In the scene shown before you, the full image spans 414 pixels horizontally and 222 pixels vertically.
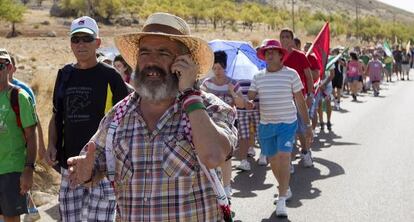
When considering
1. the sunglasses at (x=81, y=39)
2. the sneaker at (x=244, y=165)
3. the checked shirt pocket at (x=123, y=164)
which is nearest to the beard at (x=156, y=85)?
the checked shirt pocket at (x=123, y=164)

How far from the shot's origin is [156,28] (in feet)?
8.59

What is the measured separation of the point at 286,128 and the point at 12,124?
2.81 m

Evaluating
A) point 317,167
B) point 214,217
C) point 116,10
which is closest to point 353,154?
point 317,167

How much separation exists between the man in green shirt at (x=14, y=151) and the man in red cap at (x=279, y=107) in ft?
8.35

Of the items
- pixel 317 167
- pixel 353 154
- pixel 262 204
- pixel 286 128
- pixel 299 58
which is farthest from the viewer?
pixel 353 154

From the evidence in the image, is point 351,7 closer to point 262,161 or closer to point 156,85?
point 262,161

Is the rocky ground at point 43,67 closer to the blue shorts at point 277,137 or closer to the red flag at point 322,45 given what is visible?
the blue shorts at point 277,137

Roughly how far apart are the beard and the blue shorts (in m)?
3.60

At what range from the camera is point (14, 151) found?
4.46 metres

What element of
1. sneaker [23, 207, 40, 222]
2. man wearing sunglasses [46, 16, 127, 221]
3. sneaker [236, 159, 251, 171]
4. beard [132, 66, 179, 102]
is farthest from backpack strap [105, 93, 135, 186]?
sneaker [236, 159, 251, 171]

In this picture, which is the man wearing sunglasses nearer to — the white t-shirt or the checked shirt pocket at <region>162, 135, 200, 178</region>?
the checked shirt pocket at <region>162, 135, 200, 178</region>

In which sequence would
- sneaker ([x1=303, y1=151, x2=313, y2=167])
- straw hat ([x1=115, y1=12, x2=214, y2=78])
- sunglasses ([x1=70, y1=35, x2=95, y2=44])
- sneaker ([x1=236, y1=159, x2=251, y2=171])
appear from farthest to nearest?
1. sneaker ([x1=303, y1=151, x2=313, y2=167])
2. sneaker ([x1=236, y1=159, x2=251, y2=171])
3. sunglasses ([x1=70, y1=35, x2=95, y2=44])
4. straw hat ([x1=115, y1=12, x2=214, y2=78])

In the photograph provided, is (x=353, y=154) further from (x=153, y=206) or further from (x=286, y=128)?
(x=153, y=206)

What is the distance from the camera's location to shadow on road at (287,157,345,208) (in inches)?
263
